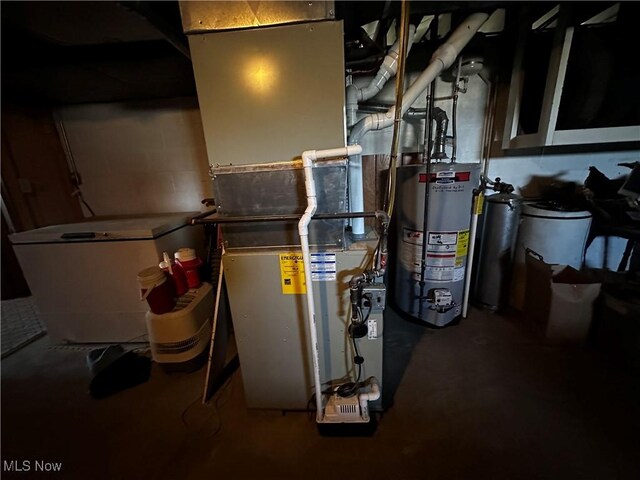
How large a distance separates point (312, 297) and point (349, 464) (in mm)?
793

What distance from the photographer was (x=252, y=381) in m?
1.29

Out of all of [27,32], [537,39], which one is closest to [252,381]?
[27,32]

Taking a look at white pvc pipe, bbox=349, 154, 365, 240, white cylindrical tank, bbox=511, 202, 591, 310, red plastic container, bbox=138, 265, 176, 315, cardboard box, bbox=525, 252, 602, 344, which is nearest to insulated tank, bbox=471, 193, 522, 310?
white cylindrical tank, bbox=511, 202, 591, 310

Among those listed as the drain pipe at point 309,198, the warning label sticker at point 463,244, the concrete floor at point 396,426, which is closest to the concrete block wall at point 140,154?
the concrete floor at point 396,426

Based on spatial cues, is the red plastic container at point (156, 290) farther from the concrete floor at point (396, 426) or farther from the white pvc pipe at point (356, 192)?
the white pvc pipe at point (356, 192)

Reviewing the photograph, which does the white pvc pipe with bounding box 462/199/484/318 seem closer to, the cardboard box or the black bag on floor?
the cardboard box

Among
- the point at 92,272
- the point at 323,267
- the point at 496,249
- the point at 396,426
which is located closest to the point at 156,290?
the point at 92,272

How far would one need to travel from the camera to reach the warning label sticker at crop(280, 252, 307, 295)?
1088mm

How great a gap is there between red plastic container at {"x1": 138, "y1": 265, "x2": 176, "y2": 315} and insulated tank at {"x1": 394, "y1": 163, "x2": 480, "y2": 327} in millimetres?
1700

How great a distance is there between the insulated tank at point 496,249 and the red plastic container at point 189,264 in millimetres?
2277

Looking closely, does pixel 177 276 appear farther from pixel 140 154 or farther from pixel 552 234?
pixel 552 234

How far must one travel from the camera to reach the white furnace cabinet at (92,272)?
1731 mm

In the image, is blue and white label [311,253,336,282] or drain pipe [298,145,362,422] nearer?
drain pipe [298,145,362,422]

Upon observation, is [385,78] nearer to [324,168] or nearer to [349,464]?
[324,168]
